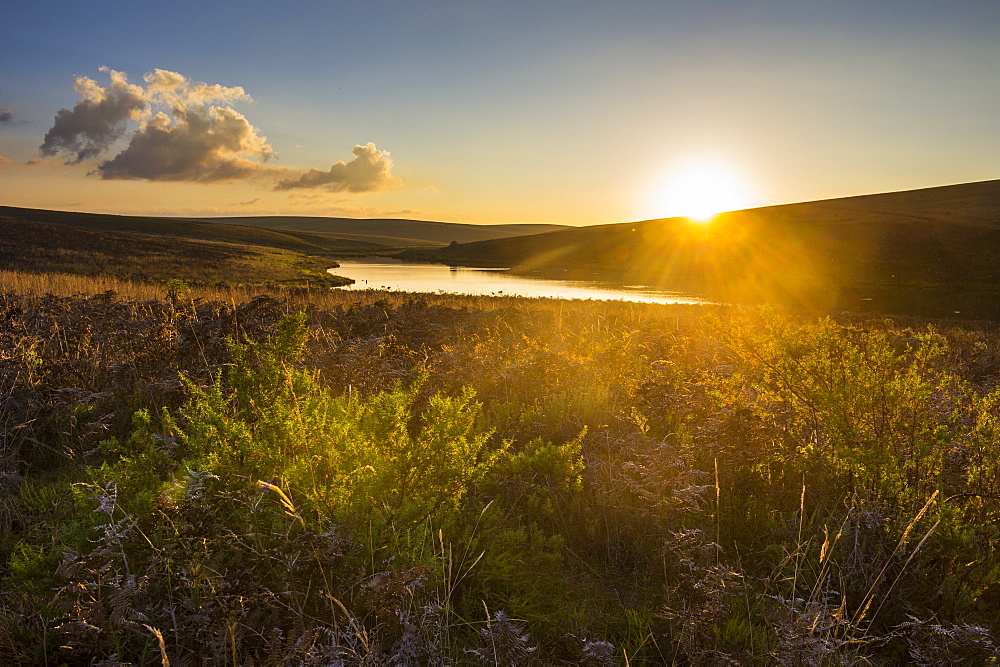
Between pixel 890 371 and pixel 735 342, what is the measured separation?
115 cm

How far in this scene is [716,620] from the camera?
222 centimetres

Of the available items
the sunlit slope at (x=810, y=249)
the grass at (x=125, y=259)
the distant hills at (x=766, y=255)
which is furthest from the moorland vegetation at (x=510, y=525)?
the sunlit slope at (x=810, y=249)

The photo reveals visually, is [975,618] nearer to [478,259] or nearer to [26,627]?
[26,627]

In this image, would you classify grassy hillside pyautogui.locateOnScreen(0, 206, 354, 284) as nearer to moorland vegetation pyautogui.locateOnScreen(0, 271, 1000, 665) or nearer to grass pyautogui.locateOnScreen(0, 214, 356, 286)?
grass pyautogui.locateOnScreen(0, 214, 356, 286)

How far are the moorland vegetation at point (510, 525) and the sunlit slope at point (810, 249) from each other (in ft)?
87.2

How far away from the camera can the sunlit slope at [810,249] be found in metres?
36.5

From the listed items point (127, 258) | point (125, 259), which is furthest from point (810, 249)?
point (127, 258)

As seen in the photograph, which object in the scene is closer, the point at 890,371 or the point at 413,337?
the point at 890,371

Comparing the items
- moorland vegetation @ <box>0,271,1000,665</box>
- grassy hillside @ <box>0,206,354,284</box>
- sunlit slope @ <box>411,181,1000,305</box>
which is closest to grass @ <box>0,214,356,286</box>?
grassy hillside @ <box>0,206,354,284</box>

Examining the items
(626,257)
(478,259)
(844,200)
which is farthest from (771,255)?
(478,259)

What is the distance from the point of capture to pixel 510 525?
3.25 metres

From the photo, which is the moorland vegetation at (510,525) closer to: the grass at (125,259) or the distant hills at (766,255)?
the distant hills at (766,255)

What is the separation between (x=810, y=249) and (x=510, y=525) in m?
54.8

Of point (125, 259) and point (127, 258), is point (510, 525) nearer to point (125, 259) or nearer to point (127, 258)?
point (125, 259)
